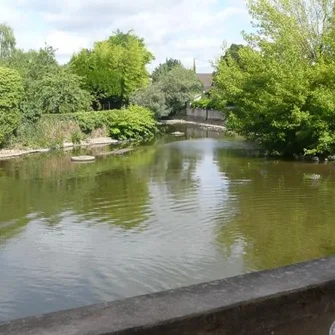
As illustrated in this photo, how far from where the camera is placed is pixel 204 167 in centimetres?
2478

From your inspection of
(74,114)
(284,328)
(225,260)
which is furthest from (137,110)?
(284,328)

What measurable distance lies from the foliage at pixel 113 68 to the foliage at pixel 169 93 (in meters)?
3.37

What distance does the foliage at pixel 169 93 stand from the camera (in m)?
46.6

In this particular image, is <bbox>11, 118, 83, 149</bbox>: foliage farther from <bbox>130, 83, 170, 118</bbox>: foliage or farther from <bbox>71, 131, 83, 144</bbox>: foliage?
<bbox>130, 83, 170, 118</bbox>: foliage

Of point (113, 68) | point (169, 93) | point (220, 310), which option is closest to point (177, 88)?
point (169, 93)

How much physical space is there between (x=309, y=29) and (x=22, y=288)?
22021 millimetres

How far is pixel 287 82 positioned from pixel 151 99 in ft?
76.0

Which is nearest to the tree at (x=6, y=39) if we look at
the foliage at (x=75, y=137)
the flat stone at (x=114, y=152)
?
the foliage at (x=75, y=137)

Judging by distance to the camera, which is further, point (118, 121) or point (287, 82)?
point (118, 121)

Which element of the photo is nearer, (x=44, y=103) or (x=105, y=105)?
(x=44, y=103)

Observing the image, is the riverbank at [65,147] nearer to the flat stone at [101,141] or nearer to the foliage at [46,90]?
the flat stone at [101,141]

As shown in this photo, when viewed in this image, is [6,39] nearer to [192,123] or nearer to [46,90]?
[46,90]

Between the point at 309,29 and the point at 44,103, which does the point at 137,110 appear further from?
the point at 309,29

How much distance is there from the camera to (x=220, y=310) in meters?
2.06
